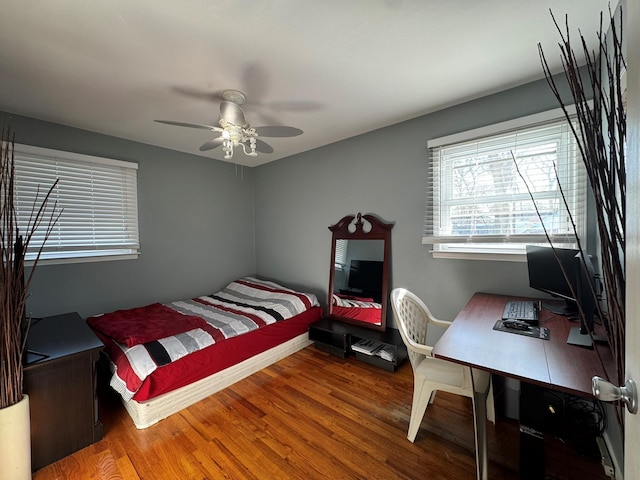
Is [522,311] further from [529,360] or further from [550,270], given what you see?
[529,360]

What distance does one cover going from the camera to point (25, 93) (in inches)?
81.4

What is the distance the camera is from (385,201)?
2904mm

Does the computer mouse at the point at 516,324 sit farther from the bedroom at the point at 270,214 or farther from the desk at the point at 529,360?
the bedroom at the point at 270,214

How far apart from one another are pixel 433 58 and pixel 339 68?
1.99ft

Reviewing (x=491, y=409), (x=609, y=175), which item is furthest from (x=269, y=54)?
(x=491, y=409)

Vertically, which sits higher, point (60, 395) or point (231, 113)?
point (231, 113)

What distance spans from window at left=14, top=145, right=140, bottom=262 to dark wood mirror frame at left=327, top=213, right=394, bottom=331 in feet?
7.65

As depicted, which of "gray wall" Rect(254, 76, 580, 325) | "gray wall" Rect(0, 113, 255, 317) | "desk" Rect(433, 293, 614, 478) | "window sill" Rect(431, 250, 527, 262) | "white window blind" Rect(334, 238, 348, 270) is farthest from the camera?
"white window blind" Rect(334, 238, 348, 270)

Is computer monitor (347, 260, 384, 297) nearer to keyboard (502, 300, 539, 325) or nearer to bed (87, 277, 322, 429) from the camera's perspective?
bed (87, 277, 322, 429)

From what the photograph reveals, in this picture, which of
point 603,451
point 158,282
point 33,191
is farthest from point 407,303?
point 33,191

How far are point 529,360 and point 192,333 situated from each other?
2339 millimetres

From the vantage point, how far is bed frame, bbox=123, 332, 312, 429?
194cm

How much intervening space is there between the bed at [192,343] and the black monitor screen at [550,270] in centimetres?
219

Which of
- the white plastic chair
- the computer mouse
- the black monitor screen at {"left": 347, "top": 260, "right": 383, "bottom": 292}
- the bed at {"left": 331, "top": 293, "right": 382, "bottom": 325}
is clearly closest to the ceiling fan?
the white plastic chair
